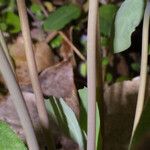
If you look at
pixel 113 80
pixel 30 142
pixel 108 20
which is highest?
pixel 30 142

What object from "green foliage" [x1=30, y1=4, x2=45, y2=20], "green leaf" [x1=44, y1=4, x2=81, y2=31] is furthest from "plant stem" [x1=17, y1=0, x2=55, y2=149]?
"green foliage" [x1=30, y1=4, x2=45, y2=20]

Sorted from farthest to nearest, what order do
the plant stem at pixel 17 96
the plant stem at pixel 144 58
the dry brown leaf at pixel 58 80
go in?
the dry brown leaf at pixel 58 80 → the plant stem at pixel 144 58 → the plant stem at pixel 17 96

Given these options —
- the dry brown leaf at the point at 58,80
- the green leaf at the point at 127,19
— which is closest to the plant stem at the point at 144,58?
the green leaf at the point at 127,19

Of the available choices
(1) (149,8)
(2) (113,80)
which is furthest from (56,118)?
(2) (113,80)

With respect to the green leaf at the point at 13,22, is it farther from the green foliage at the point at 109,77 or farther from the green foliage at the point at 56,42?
the green foliage at the point at 109,77

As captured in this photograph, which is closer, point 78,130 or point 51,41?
point 78,130

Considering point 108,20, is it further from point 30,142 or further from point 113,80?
point 30,142
